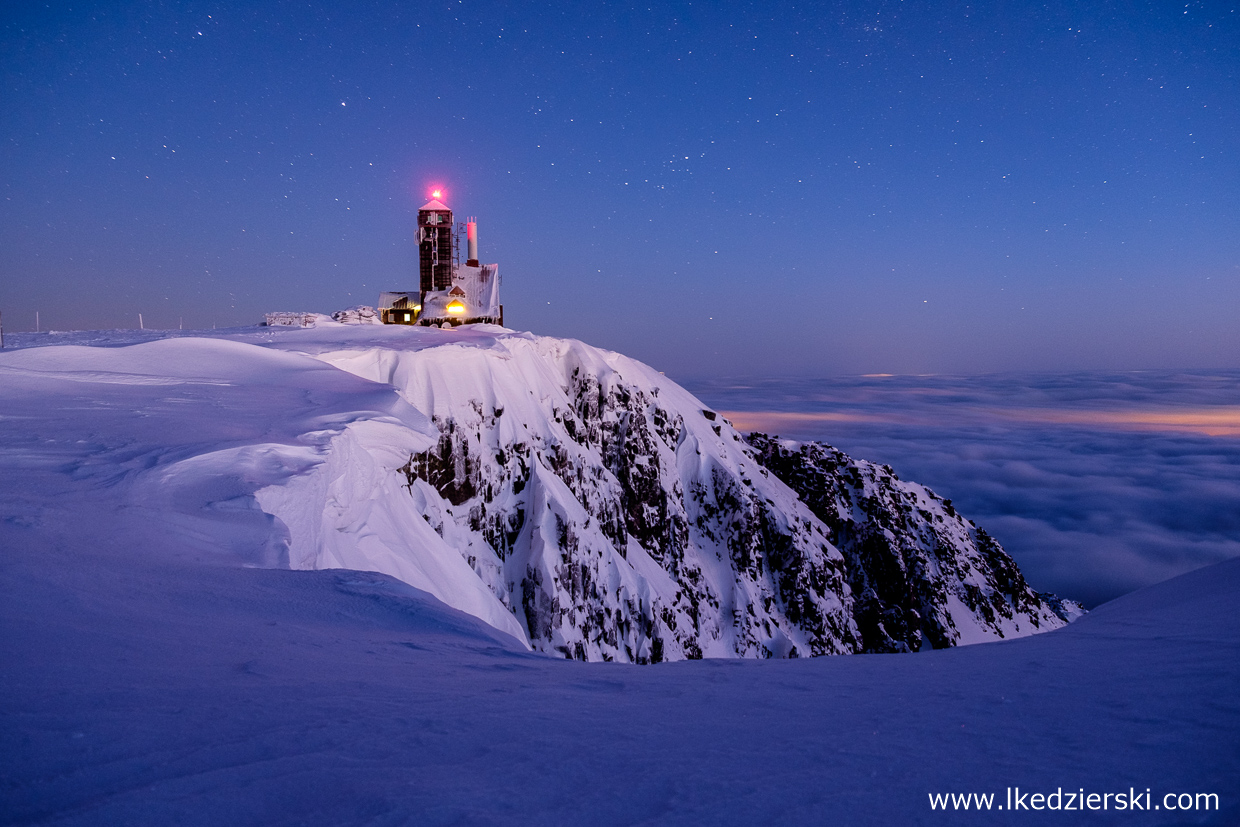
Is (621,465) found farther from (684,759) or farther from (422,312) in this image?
(684,759)

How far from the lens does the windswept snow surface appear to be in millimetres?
2201

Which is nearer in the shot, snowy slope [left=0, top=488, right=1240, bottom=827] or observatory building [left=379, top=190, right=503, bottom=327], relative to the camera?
snowy slope [left=0, top=488, right=1240, bottom=827]

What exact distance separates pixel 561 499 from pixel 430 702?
2859cm

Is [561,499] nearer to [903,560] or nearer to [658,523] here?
[658,523]

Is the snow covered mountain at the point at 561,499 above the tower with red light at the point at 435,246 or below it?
below

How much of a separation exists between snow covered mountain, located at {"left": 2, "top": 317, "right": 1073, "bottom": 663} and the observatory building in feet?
33.2

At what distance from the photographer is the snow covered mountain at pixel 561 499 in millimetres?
9000

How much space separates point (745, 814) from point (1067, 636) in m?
4.20

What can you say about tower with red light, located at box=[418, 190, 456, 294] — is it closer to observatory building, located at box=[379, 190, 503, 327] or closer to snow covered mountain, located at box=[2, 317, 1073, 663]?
observatory building, located at box=[379, 190, 503, 327]

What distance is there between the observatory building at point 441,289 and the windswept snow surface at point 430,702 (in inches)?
1503

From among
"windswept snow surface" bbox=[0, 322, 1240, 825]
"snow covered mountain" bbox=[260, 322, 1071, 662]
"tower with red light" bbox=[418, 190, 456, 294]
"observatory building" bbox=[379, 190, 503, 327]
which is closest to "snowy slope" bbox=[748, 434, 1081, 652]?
"snow covered mountain" bbox=[260, 322, 1071, 662]

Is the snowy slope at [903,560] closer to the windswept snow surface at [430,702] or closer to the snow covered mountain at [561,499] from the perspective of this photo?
the snow covered mountain at [561,499]

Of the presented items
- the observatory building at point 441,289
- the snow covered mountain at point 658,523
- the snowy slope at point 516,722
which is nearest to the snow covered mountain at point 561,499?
the snow covered mountain at point 658,523

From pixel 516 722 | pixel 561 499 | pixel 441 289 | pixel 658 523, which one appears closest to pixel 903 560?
pixel 658 523
